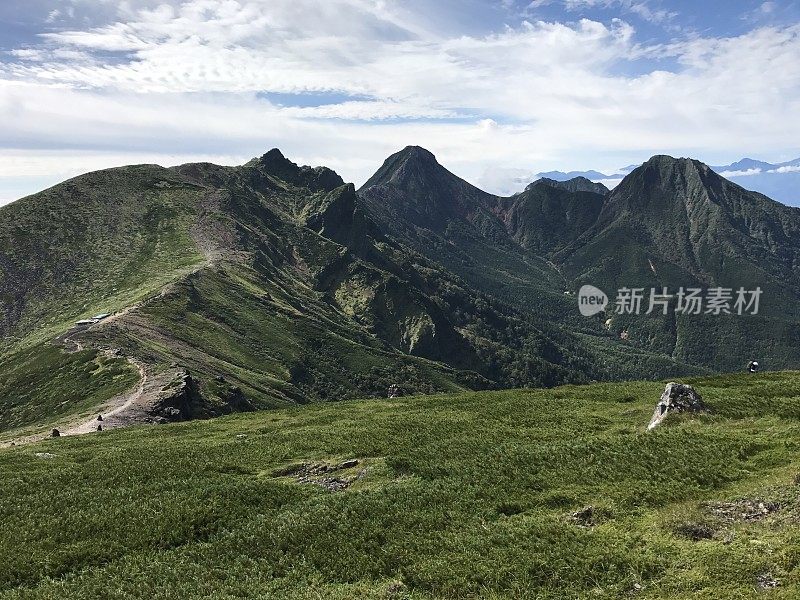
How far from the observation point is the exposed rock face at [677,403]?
1571 inches

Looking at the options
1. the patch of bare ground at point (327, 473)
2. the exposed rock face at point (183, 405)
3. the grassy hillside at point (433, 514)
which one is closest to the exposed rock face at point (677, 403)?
the grassy hillside at point (433, 514)

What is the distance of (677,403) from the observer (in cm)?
4072

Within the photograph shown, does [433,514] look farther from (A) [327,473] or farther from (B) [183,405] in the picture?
(B) [183,405]

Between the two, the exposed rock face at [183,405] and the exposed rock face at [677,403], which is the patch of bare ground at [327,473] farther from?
the exposed rock face at [183,405]

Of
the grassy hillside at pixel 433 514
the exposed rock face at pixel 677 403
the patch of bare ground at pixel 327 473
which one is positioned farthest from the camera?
the exposed rock face at pixel 677 403

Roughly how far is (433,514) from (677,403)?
83.7 ft

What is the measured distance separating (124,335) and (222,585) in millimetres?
118899


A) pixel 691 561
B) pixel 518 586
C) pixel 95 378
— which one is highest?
pixel 691 561

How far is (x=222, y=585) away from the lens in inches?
868

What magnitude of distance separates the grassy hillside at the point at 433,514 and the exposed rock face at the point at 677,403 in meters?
1.28

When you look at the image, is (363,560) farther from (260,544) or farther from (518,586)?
(518,586)

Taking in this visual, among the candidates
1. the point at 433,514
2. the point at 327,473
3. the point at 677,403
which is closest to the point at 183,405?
the point at 327,473

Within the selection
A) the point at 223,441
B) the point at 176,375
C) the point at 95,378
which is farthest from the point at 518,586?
the point at 95,378

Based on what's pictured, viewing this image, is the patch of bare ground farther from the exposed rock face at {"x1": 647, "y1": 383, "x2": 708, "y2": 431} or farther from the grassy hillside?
the exposed rock face at {"x1": 647, "y1": 383, "x2": 708, "y2": 431}
